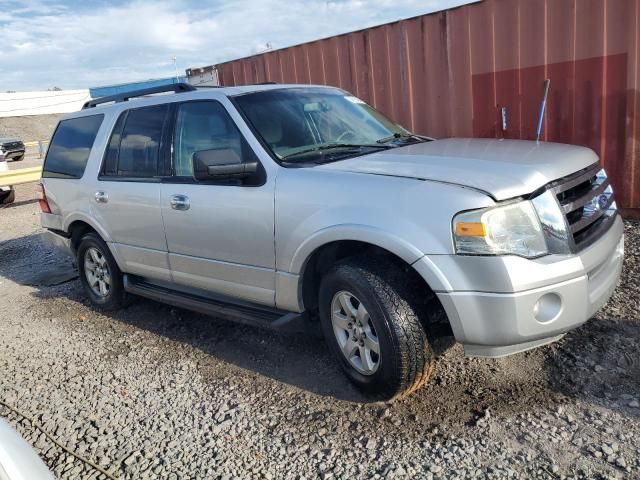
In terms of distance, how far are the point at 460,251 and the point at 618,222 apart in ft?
4.60

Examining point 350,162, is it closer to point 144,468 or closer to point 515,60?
point 144,468

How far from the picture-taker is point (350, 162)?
11.5ft

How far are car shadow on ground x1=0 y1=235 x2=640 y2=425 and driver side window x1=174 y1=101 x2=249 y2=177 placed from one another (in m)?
1.34

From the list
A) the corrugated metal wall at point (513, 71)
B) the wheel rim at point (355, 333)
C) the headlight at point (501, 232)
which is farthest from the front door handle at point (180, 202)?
the corrugated metal wall at point (513, 71)

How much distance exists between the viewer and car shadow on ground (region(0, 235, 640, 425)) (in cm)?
321

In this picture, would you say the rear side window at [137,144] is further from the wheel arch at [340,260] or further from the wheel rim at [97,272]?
the wheel arch at [340,260]

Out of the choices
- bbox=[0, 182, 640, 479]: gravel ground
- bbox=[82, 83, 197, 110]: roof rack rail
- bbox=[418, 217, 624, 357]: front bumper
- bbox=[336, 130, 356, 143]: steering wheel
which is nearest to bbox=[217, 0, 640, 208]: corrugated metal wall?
bbox=[0, 182, 640, 479]: gravel ground

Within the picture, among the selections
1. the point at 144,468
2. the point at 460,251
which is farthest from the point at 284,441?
the point at 460,251

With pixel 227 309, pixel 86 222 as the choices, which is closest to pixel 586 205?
pixel 227 309

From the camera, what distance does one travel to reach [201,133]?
423 cm

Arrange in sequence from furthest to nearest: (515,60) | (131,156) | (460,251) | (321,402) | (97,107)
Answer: (515,60) < (97,107) < (131,156) < (321,402) < (460,251)

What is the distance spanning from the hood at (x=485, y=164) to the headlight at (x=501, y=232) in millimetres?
85

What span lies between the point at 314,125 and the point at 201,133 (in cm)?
84

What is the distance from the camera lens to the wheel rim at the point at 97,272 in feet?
17.8
